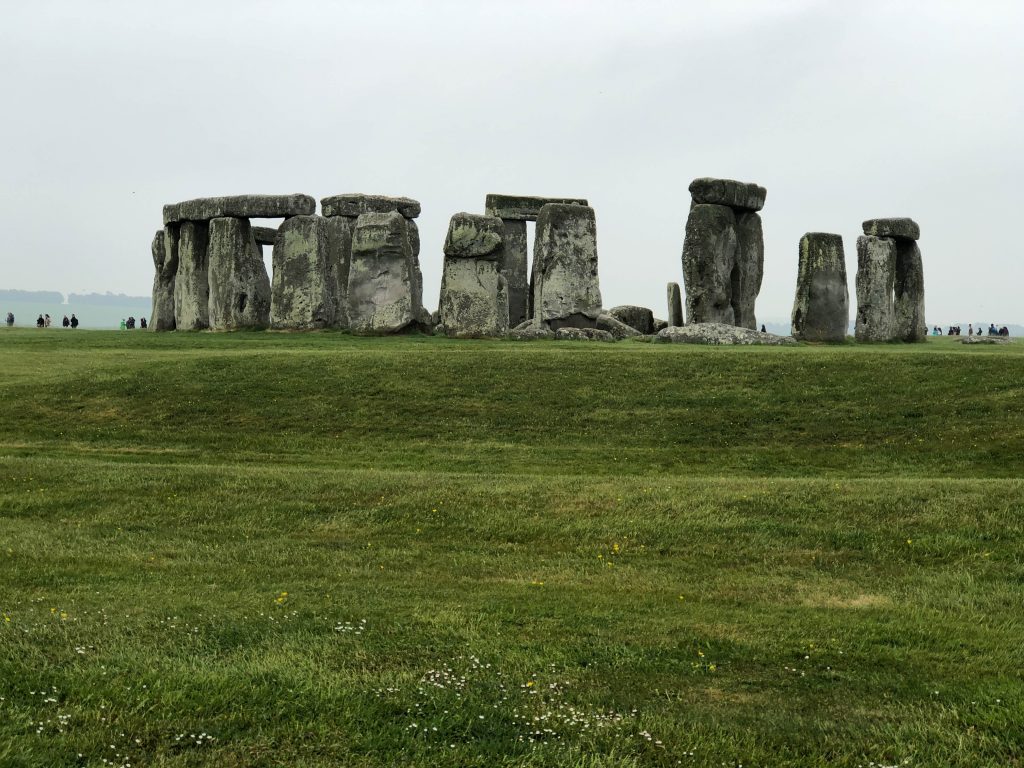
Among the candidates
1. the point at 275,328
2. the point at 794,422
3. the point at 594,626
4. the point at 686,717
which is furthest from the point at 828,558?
the point at 275,328

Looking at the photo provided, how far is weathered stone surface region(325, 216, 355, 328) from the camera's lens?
36312mm

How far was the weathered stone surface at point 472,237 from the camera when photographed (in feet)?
103

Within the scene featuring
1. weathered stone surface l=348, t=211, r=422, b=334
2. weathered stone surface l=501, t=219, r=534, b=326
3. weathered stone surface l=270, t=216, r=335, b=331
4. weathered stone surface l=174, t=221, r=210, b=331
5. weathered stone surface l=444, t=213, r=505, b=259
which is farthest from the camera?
weathered stone surface l=501, t=219, r=534, b=326

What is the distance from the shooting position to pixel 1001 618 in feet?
34.2

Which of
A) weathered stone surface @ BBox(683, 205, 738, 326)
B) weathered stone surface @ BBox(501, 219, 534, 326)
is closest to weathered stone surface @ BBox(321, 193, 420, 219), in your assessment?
weathered stone surface @ BBox(501, 219, 534, 326)

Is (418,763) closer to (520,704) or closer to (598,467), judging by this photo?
(520,704)

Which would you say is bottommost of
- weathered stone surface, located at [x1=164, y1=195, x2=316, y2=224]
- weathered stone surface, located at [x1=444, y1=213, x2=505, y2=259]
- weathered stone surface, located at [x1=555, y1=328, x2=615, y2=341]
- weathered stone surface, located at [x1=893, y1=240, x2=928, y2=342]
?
weathered stone surface, located at [x1=555, y1=328, x2=615, y2=341]

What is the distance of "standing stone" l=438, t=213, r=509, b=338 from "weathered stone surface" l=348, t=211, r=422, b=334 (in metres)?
1.19

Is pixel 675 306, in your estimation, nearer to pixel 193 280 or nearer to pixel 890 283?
pixel 890 283

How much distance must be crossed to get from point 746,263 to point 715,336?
6.83 metres

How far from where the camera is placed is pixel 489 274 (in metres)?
31.7

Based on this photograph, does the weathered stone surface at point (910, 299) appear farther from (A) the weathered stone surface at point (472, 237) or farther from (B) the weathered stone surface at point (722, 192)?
(A) the weathered stone surface at point (472, 237)

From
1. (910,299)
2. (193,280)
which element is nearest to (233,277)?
(193,280)

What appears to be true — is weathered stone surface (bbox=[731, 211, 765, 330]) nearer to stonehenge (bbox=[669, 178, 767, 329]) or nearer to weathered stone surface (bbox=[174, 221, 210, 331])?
stonehenge (bbox=[669, 178, 767, 329])
